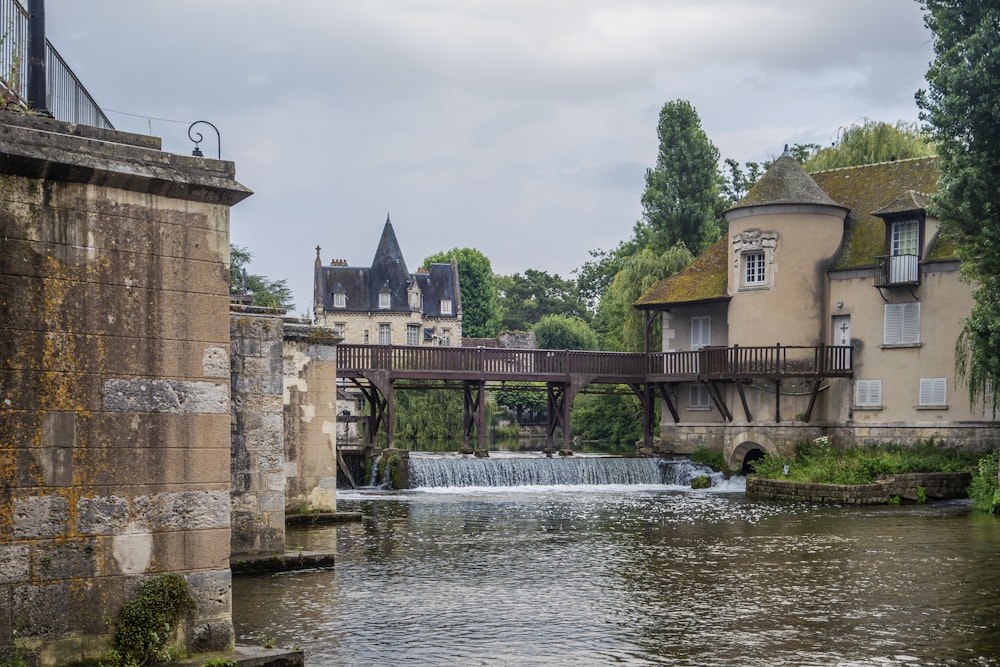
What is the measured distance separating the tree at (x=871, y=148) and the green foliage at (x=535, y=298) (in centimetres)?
5557

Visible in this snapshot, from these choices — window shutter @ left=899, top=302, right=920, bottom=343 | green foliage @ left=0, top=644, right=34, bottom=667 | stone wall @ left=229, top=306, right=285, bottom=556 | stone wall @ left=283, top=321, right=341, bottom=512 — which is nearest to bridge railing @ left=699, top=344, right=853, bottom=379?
window shutter @ left=899, top=302, right=920, bottom=343

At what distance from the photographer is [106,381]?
745 cm

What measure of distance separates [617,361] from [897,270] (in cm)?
959

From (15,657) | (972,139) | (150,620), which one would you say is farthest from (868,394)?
(15,657)

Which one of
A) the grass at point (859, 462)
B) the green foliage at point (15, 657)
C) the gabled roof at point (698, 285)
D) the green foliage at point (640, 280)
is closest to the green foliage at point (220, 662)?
the green foliage at point (15, 657)

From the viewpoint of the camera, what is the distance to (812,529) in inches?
817

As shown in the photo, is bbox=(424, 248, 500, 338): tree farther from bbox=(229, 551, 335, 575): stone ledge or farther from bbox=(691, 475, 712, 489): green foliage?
bbox=(229, 551, 335, 575): stone ledge

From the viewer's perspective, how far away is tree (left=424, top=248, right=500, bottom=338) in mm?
88375

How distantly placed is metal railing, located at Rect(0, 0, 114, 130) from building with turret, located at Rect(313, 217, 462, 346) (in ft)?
207

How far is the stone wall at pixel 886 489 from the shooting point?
26.7 meters

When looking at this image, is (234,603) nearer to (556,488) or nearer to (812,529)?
(812,529)

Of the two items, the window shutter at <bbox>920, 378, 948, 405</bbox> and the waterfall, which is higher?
the window shutter at <bbox>920, 378, 948, 405</bbox>

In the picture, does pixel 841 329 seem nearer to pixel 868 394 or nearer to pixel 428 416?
pixel 868 394

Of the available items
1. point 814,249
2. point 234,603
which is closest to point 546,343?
point 814,249
